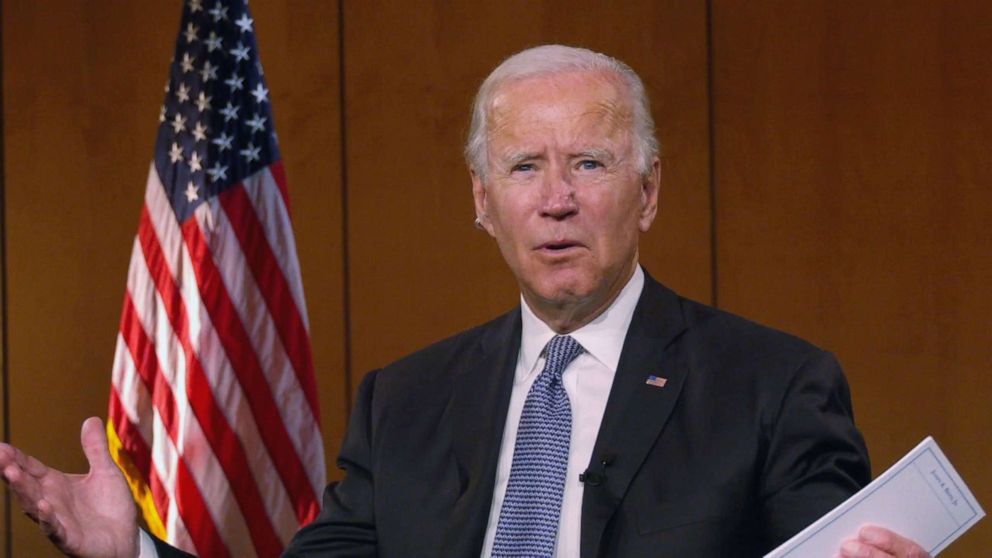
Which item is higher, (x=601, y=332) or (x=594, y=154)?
(x=594, y=154)

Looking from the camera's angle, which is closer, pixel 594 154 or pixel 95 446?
pixel 95 446

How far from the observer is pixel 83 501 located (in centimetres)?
179

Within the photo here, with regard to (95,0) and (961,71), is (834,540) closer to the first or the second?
(961,71)

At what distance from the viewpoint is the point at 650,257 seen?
434 cm

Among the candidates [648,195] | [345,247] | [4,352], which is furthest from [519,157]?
[4,352]

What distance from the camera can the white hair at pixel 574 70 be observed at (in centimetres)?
199

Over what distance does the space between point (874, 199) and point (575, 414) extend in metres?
2.61

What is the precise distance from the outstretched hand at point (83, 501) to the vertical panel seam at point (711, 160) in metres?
2.82

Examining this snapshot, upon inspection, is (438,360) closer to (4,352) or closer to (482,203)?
(482,203)

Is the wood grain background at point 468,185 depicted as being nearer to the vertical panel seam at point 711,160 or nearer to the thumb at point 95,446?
the vertical panel seam at point 711,160

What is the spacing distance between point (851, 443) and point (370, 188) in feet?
9.51

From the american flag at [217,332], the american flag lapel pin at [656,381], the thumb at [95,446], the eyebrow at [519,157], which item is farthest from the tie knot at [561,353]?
the american flag at [217,332]

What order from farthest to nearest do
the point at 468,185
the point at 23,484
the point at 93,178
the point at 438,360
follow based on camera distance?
1. the point at 93,178
2. the point at 468,185
3. the point at 438,360
4. the point at 23,484

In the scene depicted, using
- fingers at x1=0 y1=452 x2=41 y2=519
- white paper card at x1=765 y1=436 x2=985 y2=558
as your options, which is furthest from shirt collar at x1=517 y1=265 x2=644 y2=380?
fingers at x1=0 y1=452 x2=41 y2=519
